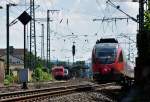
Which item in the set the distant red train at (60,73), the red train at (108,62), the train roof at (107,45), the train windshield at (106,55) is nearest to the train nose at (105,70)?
the red train at (108,62)

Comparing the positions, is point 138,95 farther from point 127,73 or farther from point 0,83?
point 0,83

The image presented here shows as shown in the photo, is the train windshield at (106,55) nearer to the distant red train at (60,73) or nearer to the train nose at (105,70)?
the train nose at (105,70)

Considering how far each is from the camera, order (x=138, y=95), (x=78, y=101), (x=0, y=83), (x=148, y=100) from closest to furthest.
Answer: (x=148, y=100)
(x=138, y=95)
(x=78, y=101)
(x=0, y=83)

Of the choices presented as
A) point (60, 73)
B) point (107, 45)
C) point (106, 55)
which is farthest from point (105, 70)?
point (60, 73)

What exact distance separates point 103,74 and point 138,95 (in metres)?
24.1

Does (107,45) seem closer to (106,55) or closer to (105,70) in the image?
(106,55)

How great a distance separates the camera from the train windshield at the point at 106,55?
1738 inches

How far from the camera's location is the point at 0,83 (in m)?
56.2

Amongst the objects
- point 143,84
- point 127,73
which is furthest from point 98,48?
point 143,84

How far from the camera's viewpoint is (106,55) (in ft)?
146

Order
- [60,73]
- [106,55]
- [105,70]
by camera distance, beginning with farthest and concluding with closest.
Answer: [60,73] → [106,55] → [105,70]

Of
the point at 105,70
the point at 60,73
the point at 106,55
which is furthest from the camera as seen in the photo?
the point at 60,73

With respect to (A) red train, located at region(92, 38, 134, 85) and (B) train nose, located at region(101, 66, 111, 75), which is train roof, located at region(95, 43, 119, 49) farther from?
(B) train nose, located at region(101, 66, 111, 75)

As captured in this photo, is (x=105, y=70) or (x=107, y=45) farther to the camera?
(x=107, y=45)
